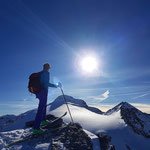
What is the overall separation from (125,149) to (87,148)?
61.1 ft

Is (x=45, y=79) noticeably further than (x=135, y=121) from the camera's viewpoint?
No

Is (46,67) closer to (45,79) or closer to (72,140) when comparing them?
(45,79)

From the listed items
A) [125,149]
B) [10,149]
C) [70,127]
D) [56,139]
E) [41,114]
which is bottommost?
[125,149]

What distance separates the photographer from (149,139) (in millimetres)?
29562

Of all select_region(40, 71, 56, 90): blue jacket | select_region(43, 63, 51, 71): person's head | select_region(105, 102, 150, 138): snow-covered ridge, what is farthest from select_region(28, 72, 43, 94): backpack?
select_region(105, 102, 150, 138): snow-covered ridge

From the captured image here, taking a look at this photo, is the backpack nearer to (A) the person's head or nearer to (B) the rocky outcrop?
(A) the person's head

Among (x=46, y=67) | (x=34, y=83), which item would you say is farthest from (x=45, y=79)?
(x=46, y=67)

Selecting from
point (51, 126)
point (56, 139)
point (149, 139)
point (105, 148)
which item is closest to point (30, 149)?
point (56, 139)

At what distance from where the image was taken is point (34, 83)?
7.68 meters

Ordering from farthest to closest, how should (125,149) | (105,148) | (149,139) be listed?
(149,139) < (125,149) < (105,148)

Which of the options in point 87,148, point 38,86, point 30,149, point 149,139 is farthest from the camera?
point 149,139

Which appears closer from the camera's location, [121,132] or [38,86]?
[38,86]

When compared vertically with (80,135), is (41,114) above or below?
above

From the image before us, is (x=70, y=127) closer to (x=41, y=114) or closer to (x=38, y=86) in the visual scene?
(x=41, y=114)
